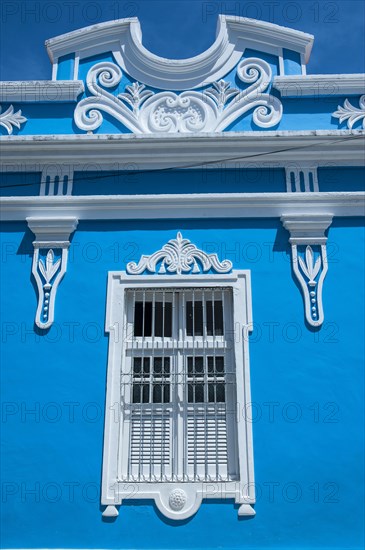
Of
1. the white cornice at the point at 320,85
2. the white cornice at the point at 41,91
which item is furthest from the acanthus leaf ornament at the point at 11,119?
the white cornice at the point at 320,85

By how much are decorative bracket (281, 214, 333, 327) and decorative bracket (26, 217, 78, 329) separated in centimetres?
209

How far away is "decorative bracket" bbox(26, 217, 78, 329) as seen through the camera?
541cm

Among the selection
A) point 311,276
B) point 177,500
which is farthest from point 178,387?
point 311,276

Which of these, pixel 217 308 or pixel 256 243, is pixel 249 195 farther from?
pixel 217 308

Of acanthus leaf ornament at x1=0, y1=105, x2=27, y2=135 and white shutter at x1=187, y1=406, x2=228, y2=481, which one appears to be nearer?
white shutter at x1=187, y1=406, x2=228, y2=481

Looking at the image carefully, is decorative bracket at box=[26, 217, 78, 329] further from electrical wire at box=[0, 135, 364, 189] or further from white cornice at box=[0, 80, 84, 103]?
white cornice at box=[0, 80, 84, 103]

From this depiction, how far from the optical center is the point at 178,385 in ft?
17.1

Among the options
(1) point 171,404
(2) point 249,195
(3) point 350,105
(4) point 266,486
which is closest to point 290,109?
(3) point 350,105

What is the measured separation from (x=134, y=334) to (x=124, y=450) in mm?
1033

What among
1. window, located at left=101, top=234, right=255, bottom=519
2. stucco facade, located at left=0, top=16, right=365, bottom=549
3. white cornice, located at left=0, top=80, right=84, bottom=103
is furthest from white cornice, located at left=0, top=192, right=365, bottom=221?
white cornice, located at left=0, top=80, right=84, bottom=103

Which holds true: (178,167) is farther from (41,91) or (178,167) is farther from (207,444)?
(207,444)

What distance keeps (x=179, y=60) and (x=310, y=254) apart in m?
2.48

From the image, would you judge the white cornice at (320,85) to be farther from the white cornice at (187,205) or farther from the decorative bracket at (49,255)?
the decorative bracket at (49,255)

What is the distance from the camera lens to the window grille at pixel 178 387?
504 cm
